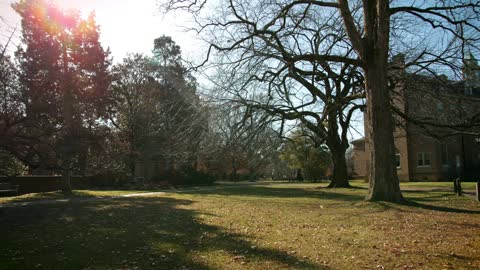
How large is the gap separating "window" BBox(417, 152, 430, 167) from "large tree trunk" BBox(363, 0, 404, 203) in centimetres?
3479

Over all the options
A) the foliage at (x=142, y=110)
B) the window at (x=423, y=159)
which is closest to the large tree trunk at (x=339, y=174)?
the foliage at (x=142, y=110)

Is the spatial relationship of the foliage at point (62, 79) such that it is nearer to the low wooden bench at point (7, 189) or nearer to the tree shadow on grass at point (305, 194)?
the low wooden bench at point (7, 189)

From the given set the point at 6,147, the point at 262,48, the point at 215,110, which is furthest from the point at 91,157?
the point at 262,48

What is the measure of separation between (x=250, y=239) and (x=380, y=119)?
312 inches

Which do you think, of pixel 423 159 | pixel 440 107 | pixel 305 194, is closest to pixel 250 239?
pixel 305 194

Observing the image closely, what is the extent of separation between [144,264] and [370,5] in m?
13.1

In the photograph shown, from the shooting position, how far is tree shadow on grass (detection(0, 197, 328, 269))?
733 cm

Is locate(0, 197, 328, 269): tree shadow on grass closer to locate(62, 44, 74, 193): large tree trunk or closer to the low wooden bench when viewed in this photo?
locate(62, 44, 74, 193): large tree trunk

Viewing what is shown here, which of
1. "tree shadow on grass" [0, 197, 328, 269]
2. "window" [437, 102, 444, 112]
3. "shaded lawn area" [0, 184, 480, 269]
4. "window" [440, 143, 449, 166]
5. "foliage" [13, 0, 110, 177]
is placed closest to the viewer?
"shaded lawn area" [0, 184, 480, 269]

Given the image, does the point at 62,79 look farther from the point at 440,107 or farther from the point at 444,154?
the point at 444,154

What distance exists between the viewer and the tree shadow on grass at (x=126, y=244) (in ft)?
24.0

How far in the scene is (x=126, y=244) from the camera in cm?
915

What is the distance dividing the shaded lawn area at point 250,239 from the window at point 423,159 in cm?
3430

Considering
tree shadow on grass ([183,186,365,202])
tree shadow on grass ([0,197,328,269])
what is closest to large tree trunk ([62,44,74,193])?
tree shadow on grass ([0,197,328,269])
